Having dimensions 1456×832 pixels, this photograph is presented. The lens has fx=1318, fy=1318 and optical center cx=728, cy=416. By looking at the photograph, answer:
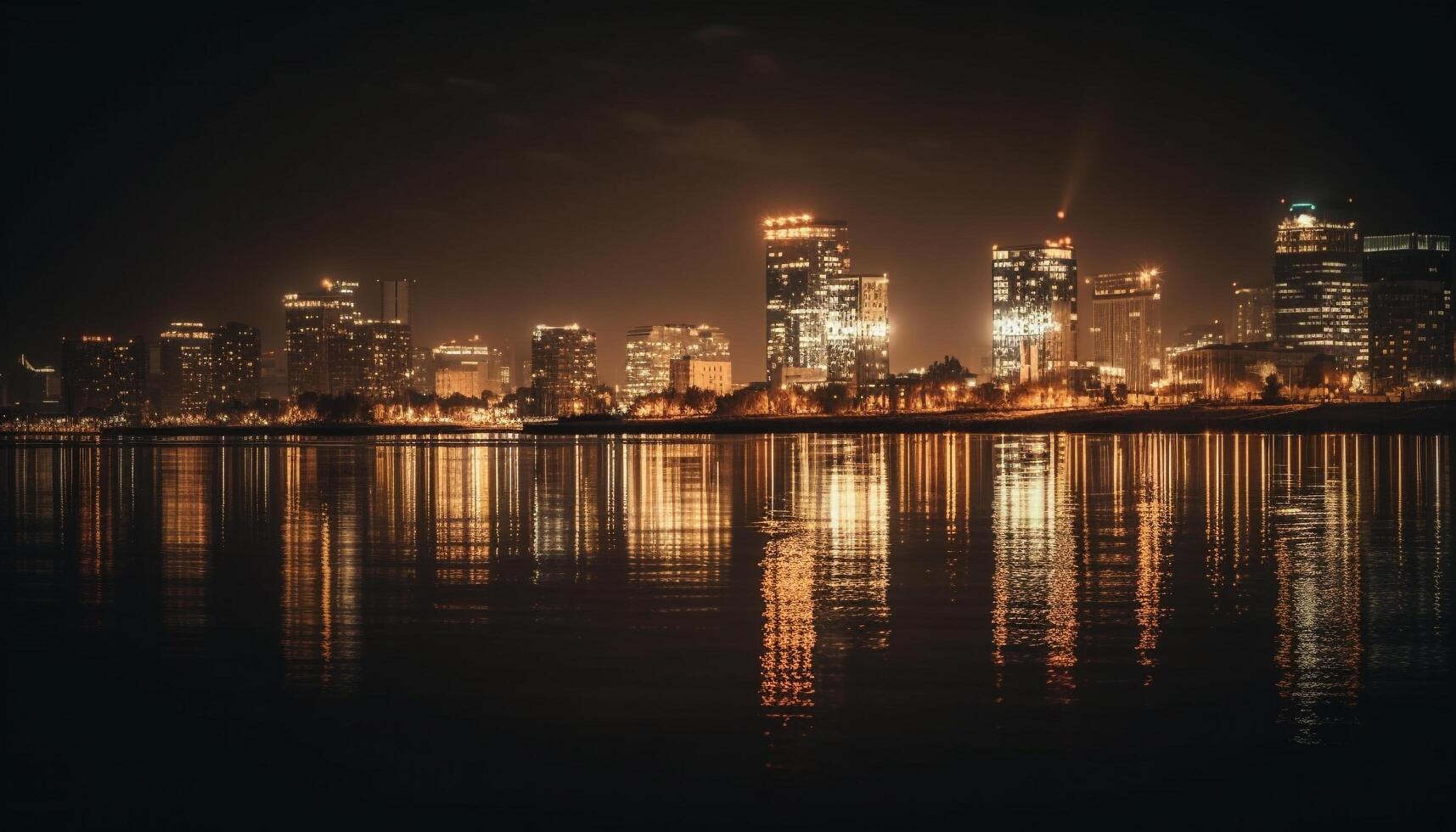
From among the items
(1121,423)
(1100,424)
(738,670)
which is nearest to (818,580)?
(738,670)

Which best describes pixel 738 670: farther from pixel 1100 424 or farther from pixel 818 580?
pixel 1100 424

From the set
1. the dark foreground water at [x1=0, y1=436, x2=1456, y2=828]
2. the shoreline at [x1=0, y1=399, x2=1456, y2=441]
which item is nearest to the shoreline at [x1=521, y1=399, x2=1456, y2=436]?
the shoreline at [x1=0, y1=399, x2=1456, y2=441]

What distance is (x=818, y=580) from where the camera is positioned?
2086 centimetres

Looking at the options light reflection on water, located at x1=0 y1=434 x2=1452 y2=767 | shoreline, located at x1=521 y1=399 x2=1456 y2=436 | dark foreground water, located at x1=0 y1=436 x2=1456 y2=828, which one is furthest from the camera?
shoreline, located at x1=521 y1=399 x2=1456 y2=436

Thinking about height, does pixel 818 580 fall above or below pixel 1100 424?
below

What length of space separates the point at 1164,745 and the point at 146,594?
612 inches

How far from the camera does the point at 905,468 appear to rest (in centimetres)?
5638

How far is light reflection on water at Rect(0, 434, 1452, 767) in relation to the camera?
14.2 metres

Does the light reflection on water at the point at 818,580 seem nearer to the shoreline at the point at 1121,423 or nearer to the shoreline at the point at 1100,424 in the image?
the shoreline at the point at 1100,424

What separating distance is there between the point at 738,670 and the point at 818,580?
22.1 feet

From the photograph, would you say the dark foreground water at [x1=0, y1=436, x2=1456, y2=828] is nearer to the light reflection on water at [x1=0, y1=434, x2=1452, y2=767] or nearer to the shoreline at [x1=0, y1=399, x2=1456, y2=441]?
the light reflection on water at [x1=0, y1=434, x2=1452, y2=767]

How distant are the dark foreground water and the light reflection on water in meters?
0.10

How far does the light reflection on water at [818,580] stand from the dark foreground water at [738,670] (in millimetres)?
102

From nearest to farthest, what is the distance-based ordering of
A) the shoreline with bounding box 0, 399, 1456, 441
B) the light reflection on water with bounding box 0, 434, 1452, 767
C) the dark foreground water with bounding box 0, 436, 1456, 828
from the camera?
the dark foreground water with bounding box 0, 436, 1456, 828
the light reflection on water with bounding box 0, 434, 1452, 767
the shoreline with bounding box 0, 399, 1456, 441
